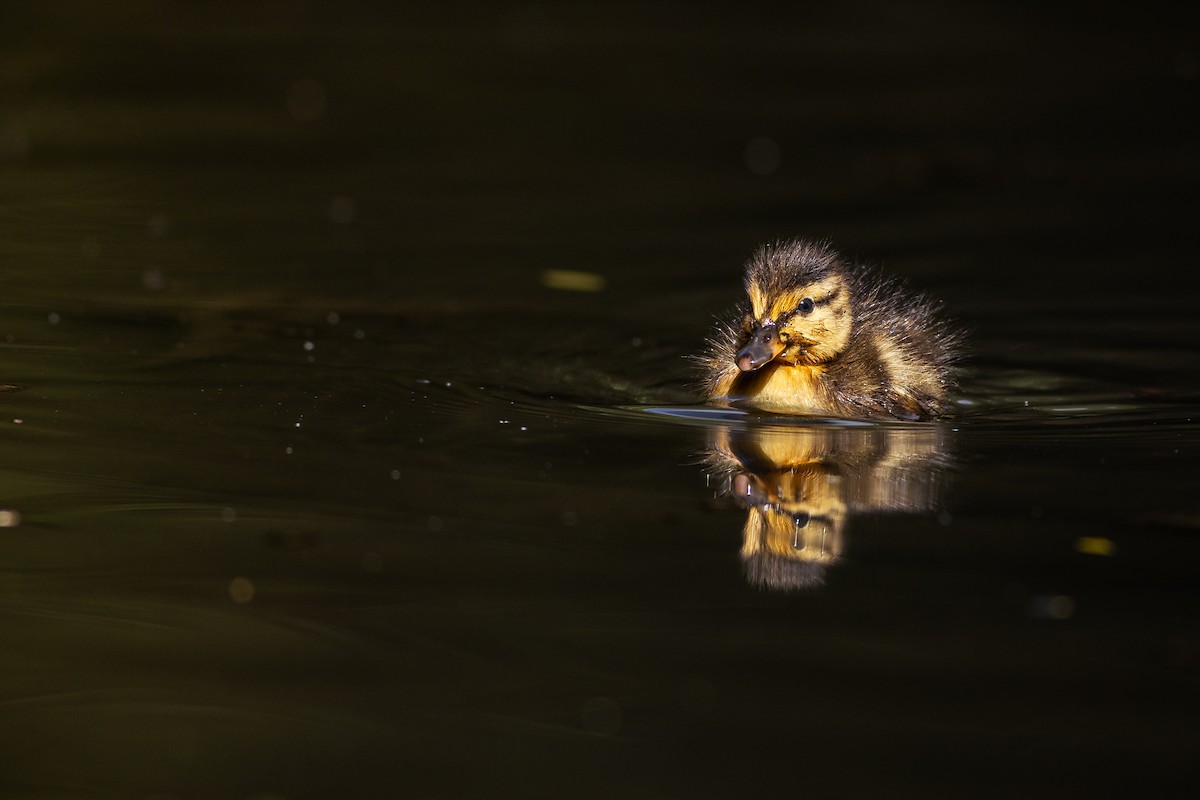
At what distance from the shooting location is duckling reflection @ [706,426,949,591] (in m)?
4.95

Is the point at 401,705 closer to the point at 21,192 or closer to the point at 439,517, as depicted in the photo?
the point at 439,517

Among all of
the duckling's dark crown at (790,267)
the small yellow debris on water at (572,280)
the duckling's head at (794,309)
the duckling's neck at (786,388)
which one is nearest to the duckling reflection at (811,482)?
the duckling's neck at (786,388)

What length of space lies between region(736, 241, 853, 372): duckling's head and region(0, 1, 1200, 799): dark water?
412 millimetres

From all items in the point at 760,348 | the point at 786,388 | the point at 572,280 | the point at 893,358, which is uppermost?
the point at 572,280

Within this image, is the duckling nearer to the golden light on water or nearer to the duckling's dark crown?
the duckling's dark crown

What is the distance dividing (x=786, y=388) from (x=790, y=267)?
544 mm

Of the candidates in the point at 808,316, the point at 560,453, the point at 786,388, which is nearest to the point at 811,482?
the point at 560,453

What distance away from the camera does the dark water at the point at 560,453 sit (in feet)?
12.7

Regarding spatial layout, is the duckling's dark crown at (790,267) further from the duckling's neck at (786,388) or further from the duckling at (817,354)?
the duckling's neck at (786,388)

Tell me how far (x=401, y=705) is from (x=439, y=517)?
130 cm

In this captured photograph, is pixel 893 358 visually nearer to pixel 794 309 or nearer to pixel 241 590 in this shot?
pixel 794 309

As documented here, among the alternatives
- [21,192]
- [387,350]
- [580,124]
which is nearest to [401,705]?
[387,350]

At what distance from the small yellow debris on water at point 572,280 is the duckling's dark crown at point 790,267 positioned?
74.5 inches

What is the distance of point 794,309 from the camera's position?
275 inches
